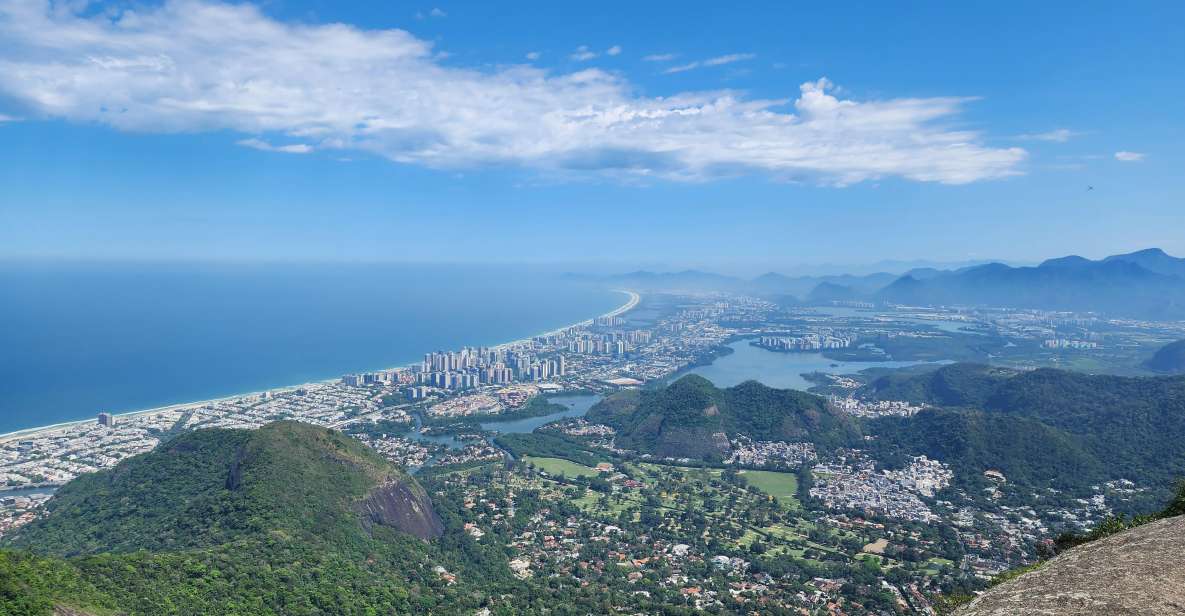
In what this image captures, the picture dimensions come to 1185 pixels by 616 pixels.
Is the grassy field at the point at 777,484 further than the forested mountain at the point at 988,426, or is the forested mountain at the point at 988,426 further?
the forested mountain at the point at 988,426

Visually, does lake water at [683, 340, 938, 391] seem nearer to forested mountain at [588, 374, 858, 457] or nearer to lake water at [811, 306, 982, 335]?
forested mountain at [588, 374, 858, 457]

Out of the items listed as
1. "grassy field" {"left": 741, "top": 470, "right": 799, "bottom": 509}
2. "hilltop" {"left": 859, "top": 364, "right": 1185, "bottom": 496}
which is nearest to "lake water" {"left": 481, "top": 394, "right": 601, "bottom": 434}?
"grassy field" {"left": 741, "top": 470, "right": 799, "bottom": 509}

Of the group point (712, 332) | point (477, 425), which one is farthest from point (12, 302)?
point (712, 332)

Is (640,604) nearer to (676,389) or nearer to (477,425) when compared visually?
(676,389)

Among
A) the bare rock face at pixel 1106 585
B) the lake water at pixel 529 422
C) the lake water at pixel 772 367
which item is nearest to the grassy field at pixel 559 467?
the lake water at pixel 529 422

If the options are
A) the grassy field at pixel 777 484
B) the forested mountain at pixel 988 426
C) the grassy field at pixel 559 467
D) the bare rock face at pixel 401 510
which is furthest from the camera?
the grassy field at pixel 559 467

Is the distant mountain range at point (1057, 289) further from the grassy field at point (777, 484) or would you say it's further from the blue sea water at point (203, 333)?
the grassy field at point (777, 484)

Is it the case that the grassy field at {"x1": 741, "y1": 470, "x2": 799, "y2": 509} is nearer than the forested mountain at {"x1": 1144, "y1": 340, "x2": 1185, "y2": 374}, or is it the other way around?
the grassy field at {"x1": 741, "y1": 470, "x2": 799, "y2": 509}
